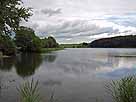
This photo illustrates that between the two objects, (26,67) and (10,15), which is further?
(26,67)

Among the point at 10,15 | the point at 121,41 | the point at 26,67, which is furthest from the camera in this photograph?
→ the point at 121,41

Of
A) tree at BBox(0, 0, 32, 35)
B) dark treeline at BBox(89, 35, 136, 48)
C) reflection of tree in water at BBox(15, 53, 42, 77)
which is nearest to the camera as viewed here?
tree at BBox(0, 0, 32, 35)

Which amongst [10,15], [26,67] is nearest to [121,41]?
[26,67]

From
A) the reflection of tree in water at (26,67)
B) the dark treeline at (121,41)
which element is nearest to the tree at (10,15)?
the reflection of tree in water at (26,67)

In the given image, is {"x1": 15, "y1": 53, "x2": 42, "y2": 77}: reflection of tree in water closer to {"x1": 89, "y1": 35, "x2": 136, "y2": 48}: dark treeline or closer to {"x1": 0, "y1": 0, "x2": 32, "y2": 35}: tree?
{"x1": 0, "y1": 0, "x2": 32, "y2": 35}: tree

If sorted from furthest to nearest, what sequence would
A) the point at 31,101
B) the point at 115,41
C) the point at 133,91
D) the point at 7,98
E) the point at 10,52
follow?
the point at 115,41
the point at 10,52
the point at 7,98
the point at 133,91
the point at 31,101

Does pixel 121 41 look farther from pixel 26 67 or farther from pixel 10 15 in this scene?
pixel 10 15

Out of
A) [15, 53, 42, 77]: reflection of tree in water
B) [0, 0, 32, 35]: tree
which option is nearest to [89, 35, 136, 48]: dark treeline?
[15, 53, 42, 77]: reflection of tree in water

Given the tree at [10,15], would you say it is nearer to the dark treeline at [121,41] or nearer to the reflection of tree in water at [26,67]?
the reflection of tree in water at [26,67]

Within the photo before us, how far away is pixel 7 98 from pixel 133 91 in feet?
31.4

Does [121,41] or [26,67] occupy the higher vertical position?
[121,41]

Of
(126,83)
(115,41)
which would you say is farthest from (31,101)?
(115,41)

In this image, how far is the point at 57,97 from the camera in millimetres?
13289

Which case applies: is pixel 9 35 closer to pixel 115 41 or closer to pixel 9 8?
pixel 9 8
